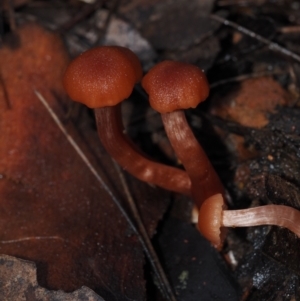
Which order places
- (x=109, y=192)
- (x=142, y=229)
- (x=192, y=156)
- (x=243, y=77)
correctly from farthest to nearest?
(x=243, y=77), (x=109, y=192), (x=142, y=229), (x=192, y=156)

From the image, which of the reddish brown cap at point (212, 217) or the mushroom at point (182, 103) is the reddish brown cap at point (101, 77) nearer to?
the mushroom at point (182, 103)

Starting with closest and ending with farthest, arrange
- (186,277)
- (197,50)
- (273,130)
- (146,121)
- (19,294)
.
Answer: (19,294) → (186,277) → (273,130) → (146,121) → (197,50)

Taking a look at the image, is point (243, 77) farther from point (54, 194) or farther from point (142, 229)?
point (54, 194)

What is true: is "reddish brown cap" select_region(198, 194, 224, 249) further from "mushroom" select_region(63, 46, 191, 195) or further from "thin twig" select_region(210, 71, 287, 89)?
"thin twig" select_region(210, 71, 287, 89)

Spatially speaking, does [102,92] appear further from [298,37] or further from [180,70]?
[298,37]

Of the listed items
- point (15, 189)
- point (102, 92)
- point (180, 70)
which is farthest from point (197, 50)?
point (15, 189)

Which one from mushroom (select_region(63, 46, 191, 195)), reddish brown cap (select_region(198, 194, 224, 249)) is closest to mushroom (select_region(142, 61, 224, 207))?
mushroom (select_region(63, 46, 191, 195))

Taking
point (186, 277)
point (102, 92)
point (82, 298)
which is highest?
point (102, 92)

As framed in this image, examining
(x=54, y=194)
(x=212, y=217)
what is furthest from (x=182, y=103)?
(x=54, y=194)
